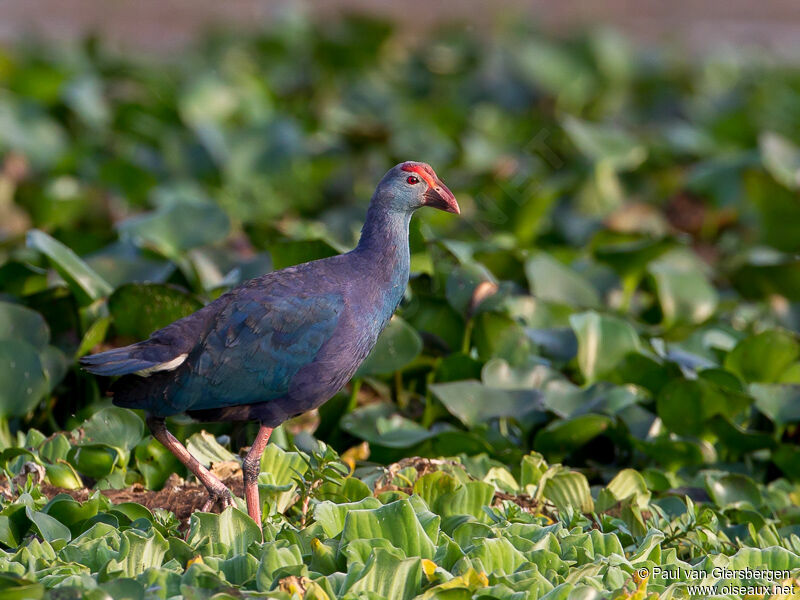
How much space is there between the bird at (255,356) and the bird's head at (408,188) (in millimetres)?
287

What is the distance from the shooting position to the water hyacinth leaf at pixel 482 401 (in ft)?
14.6

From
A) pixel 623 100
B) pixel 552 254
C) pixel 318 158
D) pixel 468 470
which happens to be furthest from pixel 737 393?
pixel 623 100

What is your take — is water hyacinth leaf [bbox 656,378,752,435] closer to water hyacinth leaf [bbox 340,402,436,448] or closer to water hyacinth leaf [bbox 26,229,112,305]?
water hyacinth leaf [bbox 340,402,436,448]

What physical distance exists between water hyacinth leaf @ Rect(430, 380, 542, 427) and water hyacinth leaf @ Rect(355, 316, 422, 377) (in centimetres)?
18

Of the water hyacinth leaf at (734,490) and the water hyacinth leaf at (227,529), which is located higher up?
the water hyacinth leaf at (227,529)

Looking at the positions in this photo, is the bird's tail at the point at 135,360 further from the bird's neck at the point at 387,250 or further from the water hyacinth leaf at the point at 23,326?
the water hyacinth leaf at the point at 23,326

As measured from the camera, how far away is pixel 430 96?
9984 mm

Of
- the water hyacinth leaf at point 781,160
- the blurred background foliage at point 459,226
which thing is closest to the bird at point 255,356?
the blurred background foliage at point 459,226

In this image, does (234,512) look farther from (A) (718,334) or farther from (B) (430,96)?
(B) (430,96)

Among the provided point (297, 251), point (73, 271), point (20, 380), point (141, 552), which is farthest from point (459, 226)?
point (141, 552)

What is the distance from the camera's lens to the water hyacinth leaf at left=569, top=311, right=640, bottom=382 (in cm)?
489

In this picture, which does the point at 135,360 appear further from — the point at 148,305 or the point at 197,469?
the point at 148,305

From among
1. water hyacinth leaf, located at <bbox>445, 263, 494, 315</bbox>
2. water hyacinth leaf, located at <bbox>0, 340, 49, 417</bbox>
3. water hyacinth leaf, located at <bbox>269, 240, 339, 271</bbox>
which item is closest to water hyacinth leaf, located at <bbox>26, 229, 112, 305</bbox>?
water hyacinth leaf, located at <bbox>0, 340, 49, 417</bbox>

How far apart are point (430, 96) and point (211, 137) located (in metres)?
2.75
